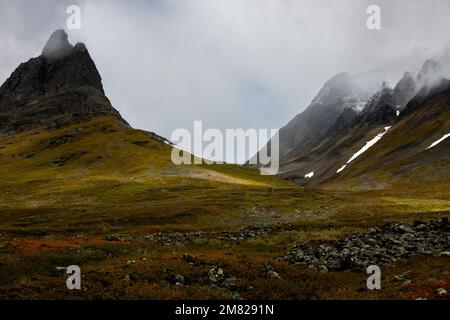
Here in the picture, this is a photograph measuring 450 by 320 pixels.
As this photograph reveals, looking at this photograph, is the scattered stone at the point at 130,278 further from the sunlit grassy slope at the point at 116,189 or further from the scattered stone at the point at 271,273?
the sunlit grassy slope at the point at 116,189

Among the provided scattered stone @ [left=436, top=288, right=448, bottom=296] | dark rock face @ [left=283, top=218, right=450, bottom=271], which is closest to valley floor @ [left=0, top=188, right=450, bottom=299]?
scattered stone @ [left=436, top=288, right=448, bottom=296]

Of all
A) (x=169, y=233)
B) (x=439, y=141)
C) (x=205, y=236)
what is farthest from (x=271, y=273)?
(x=439, y=141)

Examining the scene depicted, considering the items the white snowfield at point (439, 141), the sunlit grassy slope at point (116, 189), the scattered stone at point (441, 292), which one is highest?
the white snowfield at point (439, 141)

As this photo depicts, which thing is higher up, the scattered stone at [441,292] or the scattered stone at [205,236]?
the scattered stone at [205,236]

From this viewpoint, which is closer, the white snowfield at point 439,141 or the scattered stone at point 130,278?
the scattered stone at point 130,278

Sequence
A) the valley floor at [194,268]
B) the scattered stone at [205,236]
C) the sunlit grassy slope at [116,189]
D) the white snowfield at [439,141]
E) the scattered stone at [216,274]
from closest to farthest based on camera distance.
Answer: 1. the valley floor at [194,268]
2. the scattered stone at [216,274]
3. the scattered stone at [205,236]
4. the sunlit grassy slope at [116,189]
5. the white snowfield at [439,141]

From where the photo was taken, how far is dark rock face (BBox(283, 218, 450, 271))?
31016 millimetres

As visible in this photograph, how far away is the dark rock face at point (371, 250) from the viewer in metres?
31.0

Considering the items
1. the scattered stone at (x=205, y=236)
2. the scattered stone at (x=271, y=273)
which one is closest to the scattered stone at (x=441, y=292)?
the scattered stone at (x=271, y=273)

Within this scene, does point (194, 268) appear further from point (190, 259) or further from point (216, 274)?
point (190, 259)

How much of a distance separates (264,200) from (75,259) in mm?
67478
